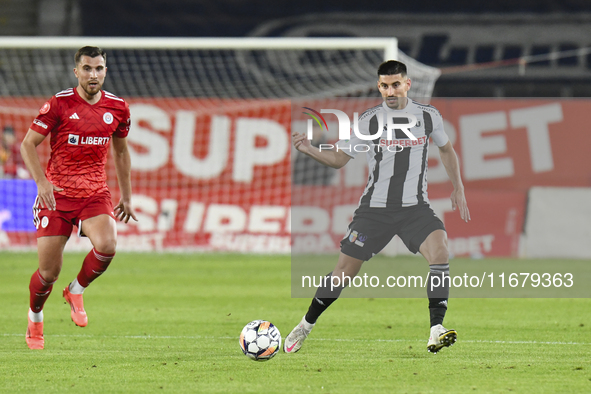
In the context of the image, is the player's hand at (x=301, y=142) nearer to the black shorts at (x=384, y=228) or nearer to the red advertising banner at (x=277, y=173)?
the black shorts at (x=384, y=228)

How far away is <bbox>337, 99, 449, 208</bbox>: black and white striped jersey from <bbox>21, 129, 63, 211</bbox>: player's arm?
6.80ft

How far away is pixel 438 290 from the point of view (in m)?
6.24

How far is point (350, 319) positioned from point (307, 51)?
45.0ft

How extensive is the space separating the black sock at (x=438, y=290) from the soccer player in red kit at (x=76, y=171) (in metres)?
2.32

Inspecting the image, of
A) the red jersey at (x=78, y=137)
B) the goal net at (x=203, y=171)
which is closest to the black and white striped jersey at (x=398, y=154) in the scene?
the red jersey at (x=78, y=137)

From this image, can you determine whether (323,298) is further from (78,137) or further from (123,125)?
(78,137)

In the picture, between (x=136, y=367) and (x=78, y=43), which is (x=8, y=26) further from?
(x=136, y=367)

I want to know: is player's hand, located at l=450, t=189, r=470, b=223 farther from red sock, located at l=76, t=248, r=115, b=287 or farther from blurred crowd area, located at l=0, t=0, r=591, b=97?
blurred crowd area, located at l=0, t=0, r=591, b=97

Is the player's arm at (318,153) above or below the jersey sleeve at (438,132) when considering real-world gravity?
below

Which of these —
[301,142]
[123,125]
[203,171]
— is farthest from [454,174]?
[203,171]

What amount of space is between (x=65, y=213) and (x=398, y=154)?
245cm

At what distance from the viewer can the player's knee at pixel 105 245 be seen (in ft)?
21.5

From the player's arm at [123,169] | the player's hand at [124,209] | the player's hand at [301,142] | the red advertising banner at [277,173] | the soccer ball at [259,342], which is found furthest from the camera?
the red advertising banner at [277,173]

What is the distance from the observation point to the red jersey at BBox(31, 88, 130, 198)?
6449 mm
